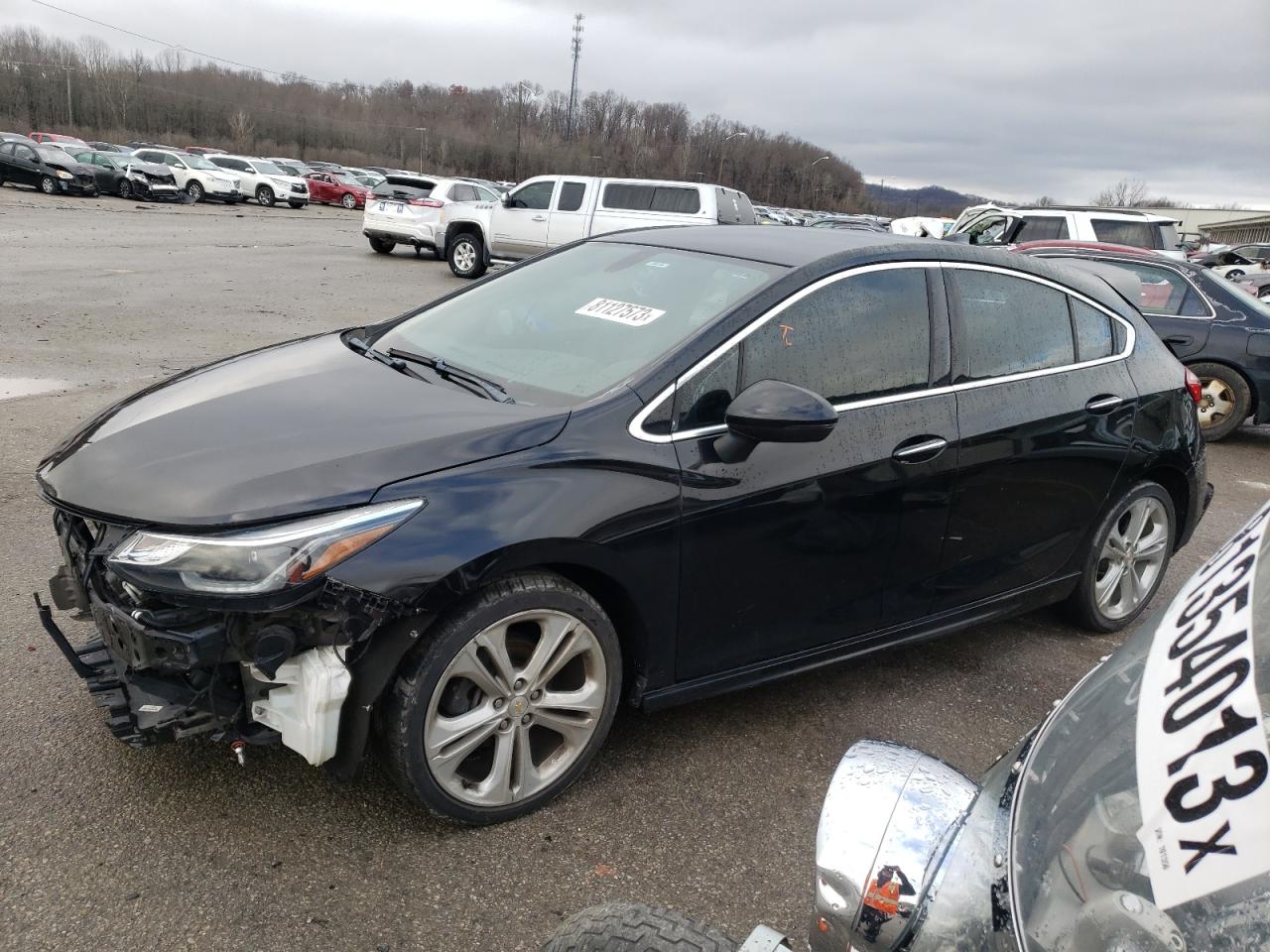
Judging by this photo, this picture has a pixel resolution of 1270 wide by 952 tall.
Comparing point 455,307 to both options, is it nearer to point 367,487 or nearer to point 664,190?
point 367,487

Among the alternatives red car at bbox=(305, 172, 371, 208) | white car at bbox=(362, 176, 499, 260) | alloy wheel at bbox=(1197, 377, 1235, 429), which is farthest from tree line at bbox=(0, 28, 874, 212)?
alloy wheel at bbox=(1197, 377, 1235, 429)

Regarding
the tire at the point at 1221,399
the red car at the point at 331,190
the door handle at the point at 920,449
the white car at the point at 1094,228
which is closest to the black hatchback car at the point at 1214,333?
the tire at the point at 1221,399

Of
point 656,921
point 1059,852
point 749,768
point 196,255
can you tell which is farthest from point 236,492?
point 196,255

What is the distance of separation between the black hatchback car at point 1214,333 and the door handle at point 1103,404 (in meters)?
5.74

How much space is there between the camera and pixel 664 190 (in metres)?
16.2

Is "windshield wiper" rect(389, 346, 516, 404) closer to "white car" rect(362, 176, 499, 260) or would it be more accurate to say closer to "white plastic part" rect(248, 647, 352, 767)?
"white plastic part" rect(248, 647, 352, 767)

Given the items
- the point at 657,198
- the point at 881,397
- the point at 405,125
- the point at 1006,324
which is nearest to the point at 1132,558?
the point at 1006,324

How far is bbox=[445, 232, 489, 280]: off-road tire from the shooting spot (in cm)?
1764

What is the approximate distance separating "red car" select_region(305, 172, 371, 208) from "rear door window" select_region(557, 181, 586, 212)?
29259 mm

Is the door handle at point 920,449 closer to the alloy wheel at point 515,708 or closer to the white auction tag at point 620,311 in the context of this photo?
the white auction tag at point 620,311

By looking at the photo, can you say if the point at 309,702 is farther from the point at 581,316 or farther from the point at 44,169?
the point at 44,169

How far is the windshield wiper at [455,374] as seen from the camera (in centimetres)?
287

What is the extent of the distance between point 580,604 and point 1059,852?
164 centimetres

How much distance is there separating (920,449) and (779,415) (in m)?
0.81
